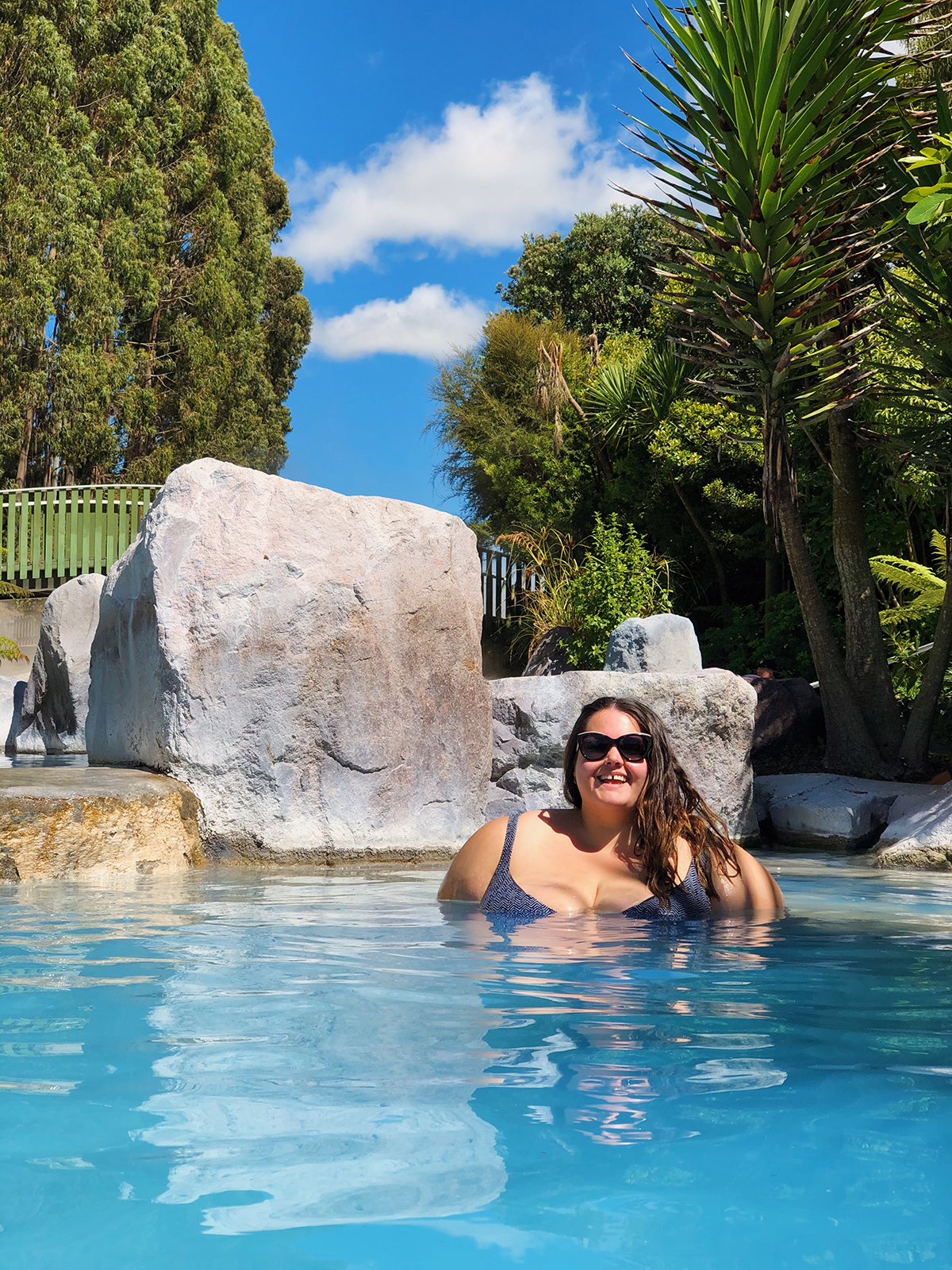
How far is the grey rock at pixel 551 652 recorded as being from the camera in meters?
13.3

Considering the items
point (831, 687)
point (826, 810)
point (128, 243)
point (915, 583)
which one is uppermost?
point (128, 243)

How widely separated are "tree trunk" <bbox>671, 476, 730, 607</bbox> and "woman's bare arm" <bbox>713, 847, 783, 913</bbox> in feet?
34.1

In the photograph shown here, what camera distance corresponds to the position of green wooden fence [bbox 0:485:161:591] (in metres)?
17.7

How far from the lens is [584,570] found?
13.3m

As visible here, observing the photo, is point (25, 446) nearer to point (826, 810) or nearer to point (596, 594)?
point (596, 594)

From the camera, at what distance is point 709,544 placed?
47.1 feet

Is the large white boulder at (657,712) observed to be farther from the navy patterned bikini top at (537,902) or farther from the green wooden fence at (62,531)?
the green wooden fence at (62,531)

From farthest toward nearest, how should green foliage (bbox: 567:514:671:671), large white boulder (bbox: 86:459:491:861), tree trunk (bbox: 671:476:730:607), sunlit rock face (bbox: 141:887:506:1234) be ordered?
1. tree trunk (bbox: 671:476:730:607)
2. green foliage (bbox: 567:514:671:671)
3. large white boulder (bbox: 86:459:491:861)
4. sunlit rock face (bbox: 141:887:506:1234)

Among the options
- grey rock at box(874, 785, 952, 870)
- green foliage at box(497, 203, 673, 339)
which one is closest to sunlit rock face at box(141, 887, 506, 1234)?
grey rock at box(874, 785, 952, 870)

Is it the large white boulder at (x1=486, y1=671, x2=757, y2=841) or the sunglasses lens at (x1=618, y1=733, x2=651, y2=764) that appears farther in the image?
the large white boulder at (x1=486, y1=671, x2=757, y2=841)

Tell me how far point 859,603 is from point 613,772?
253 inches

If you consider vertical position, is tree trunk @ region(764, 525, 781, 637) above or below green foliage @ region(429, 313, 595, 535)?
below

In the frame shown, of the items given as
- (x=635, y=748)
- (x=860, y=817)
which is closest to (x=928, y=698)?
(x=860, y=817)

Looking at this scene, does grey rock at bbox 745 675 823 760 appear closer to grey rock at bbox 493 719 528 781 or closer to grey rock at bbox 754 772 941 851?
grey rock at bbox 754 772 941 851
